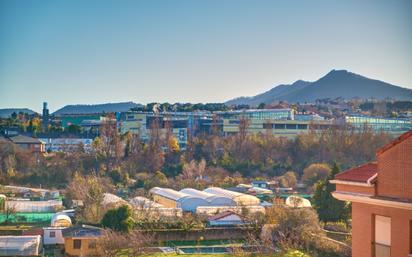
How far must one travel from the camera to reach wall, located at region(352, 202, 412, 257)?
614cm

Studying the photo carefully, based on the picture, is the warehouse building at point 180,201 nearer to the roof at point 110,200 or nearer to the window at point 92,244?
the roof at point 110,200

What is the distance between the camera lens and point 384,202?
20.7 ft


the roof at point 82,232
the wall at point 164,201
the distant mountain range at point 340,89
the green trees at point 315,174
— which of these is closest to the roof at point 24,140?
the wall at point 164,201

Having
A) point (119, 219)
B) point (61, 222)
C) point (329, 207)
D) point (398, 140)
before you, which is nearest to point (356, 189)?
point (398, 140)

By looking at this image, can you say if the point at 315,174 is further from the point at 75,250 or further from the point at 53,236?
the point at 75,250

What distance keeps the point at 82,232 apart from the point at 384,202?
12.5 metres

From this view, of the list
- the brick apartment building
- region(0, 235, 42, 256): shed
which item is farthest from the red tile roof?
region(0, 235, 42, 256): shed

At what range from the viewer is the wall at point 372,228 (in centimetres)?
614

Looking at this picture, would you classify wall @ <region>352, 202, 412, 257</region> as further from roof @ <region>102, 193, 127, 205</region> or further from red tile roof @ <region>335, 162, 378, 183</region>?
roof @ <region>102, 193, 127, 205</region>

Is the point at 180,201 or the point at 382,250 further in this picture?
the point at 180,201

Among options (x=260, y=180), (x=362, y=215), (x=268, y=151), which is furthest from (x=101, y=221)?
(x=268, y=151)

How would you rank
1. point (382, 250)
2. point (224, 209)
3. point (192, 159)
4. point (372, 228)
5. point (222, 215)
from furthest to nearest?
point (192, 159) < point (224, 209) < point (222, 215) < point (372, 228) < point (382, 250)

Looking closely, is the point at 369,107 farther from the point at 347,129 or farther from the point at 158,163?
the point at 158,163

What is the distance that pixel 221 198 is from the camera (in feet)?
78.3
